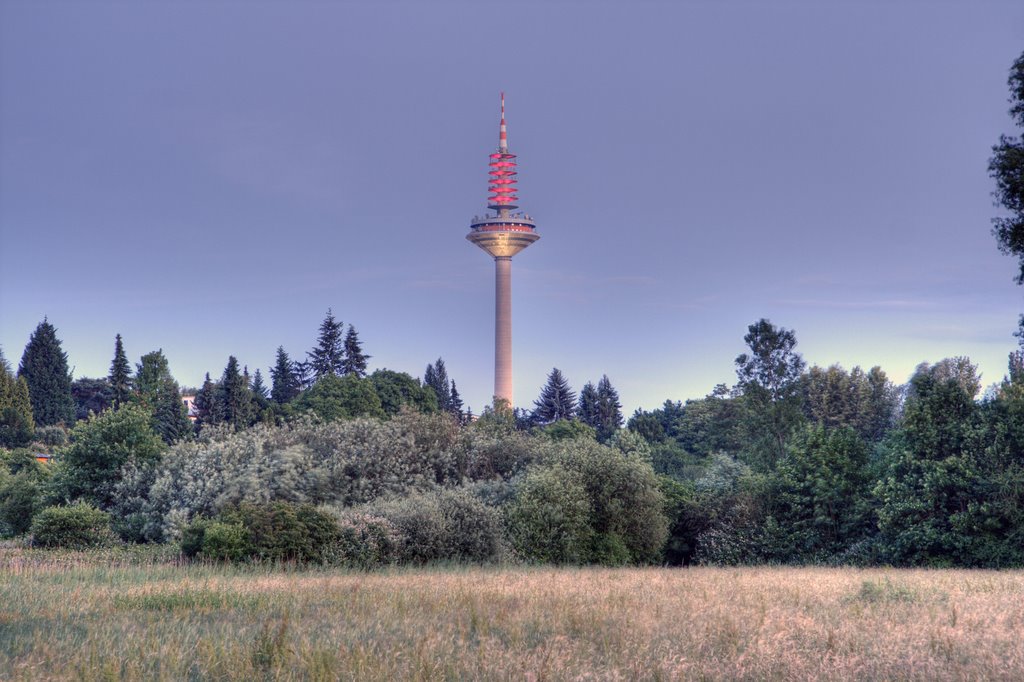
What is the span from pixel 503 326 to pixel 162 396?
269 feet

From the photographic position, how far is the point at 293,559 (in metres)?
27.0

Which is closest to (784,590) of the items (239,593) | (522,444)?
(239,593)

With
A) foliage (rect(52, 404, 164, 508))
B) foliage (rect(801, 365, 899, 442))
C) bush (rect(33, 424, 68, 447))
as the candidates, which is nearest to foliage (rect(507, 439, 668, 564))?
foliage (rect(52, 404, 164, 508))

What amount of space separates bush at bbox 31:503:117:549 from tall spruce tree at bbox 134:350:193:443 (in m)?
61.9

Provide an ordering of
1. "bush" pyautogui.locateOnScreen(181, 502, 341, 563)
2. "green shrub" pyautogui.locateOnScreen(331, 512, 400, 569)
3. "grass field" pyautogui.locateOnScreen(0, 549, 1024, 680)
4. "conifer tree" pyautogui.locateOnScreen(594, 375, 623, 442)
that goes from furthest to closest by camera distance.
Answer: "conifer tree" pyautogui.locateOnScreen(594, 375, 623, 442) < "green shrub" pyautogui.locateOnScreen(331, 512, 400, 569) < "bush" pyautogui.locateOnScreen(181, 502, 341, 563) < "grass field" pyautogui.locateOnScreen(0, 549, 1024, 680)

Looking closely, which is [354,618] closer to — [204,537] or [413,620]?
[413,620]

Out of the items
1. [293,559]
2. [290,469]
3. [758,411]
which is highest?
[758,411]

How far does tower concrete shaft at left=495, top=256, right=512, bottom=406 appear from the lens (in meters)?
171

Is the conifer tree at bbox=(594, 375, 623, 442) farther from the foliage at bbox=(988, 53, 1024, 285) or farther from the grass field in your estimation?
the grass field

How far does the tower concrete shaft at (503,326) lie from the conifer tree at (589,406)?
98.2 feet

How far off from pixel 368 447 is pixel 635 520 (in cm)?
1200

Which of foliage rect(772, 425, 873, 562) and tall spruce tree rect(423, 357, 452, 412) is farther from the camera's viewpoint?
tall spruce tree rect(423, 357, 452, 412)

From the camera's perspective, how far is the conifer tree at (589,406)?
454 feet

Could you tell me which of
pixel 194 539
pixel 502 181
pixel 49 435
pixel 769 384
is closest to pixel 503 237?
pixel 502 181
